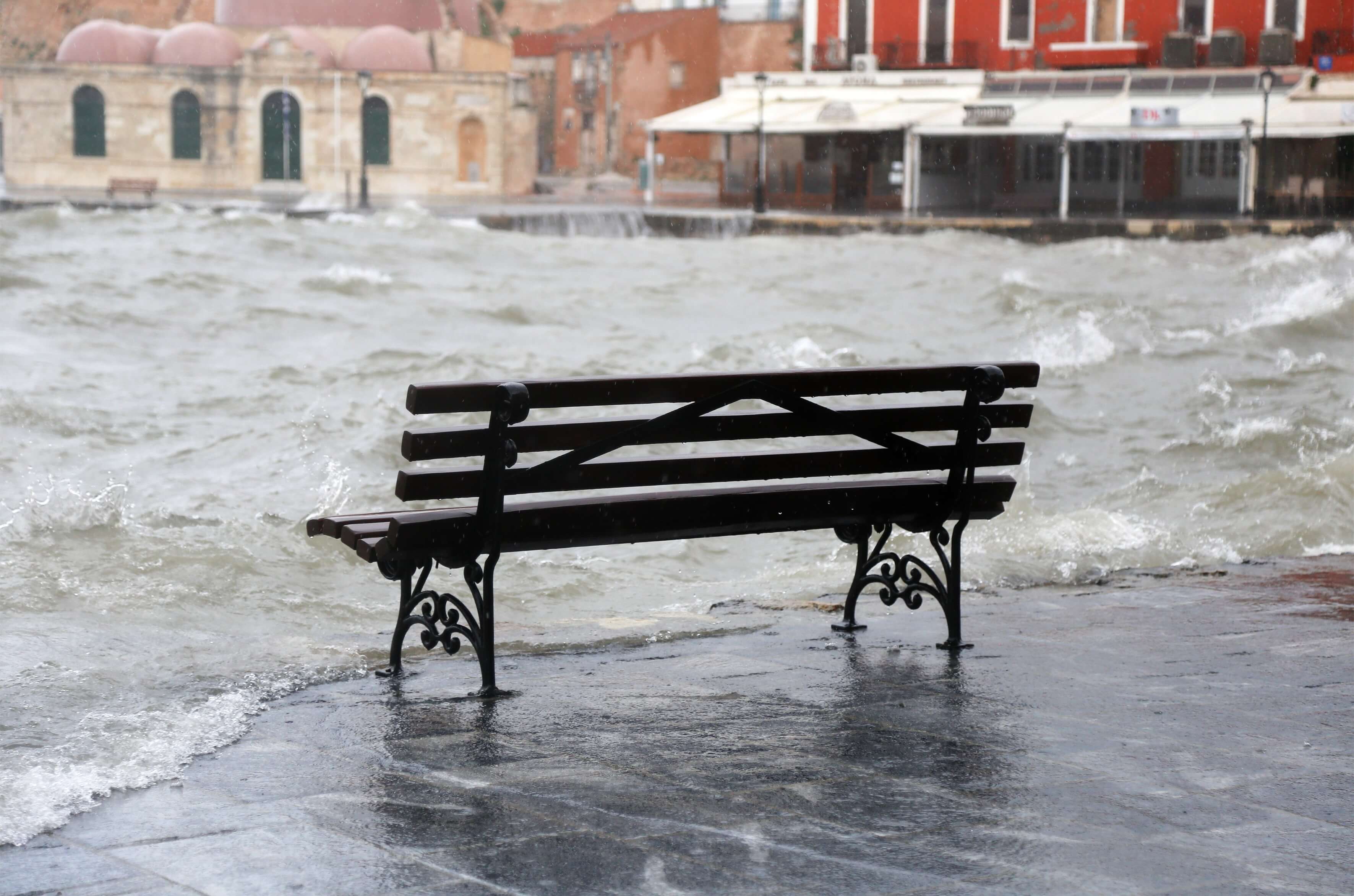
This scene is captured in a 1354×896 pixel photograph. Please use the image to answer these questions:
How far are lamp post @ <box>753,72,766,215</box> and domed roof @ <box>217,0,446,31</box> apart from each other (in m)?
19.9

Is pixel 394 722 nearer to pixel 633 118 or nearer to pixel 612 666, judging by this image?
pixel 612 666

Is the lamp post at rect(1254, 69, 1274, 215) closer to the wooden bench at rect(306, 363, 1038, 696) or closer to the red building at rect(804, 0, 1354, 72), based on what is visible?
the red building at rect(804, 0, 1354, 72)

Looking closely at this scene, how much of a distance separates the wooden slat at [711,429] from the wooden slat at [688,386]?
66 mm

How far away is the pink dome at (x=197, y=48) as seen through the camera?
54.7m

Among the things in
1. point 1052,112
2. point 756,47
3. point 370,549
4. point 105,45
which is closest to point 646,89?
point 756,47

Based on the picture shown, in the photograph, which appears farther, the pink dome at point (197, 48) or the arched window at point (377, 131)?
the pink dome at point (197, 48)

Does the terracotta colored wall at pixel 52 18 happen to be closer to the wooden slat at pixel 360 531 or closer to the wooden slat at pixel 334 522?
the wooden slat at pixel 334 522

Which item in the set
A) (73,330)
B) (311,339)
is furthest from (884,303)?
(73,330)

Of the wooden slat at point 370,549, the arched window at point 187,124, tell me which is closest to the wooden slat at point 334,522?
the wooden slat at point 370,549

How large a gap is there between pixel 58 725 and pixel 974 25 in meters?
42.6

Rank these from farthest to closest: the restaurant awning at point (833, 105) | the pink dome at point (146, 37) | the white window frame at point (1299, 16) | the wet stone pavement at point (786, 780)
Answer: the pink dome at point (146, 37) → the restaurant awning at point (833, 105) → the white window frame at point (1299, 16) → the wet stone pavement at point (786, 780)

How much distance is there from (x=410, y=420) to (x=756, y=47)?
2018 inches

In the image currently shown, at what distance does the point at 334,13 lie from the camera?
60.2 metres

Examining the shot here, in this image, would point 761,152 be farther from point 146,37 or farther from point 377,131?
point 146,37
